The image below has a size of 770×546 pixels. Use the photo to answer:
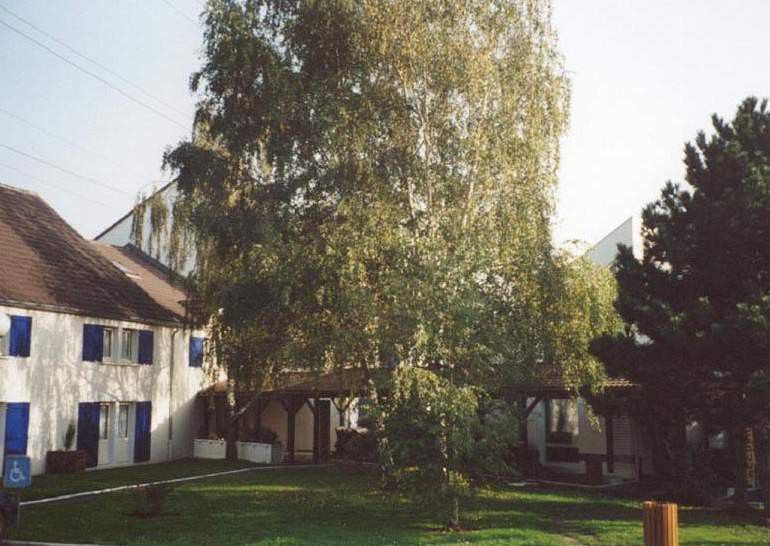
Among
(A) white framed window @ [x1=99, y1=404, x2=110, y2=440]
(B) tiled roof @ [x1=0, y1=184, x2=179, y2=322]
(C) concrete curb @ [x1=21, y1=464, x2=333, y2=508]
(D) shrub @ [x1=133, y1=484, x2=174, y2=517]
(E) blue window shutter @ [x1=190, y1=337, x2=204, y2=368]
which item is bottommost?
(C) concrete curb @ [x1=21, y1=464, x2=333, y2=508]

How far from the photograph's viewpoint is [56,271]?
93.1 ft

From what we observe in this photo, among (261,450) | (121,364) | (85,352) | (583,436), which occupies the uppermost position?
(85,352)

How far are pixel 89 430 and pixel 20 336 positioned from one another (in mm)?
4520

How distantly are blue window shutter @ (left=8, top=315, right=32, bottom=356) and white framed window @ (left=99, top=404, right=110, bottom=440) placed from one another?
13.9 ft

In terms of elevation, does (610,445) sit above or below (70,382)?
below

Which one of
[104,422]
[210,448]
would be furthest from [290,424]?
[104,422]

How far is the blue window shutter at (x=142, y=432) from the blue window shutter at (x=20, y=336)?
19.2ft

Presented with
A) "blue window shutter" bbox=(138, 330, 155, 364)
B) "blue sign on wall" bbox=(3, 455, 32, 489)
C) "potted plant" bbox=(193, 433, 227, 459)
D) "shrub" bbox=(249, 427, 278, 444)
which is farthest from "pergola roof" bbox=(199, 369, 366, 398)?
"blue sign on wall" bbox=(3, 455, 32, 489)

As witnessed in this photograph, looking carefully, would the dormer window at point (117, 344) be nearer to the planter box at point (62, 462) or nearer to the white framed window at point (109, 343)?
the white framed window at point (109, 343)

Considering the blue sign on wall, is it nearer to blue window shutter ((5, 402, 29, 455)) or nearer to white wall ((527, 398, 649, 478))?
blue window shutter ((5, 402, 29, 455))

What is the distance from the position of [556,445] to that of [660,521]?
17249mm

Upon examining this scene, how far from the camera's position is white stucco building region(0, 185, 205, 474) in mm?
25750

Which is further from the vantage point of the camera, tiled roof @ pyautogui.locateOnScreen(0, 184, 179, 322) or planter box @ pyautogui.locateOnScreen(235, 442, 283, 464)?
planter box @ pyautogui.locateOnScreen(235, 442, 283, 464)

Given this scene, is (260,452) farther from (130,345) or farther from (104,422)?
(130,345)
